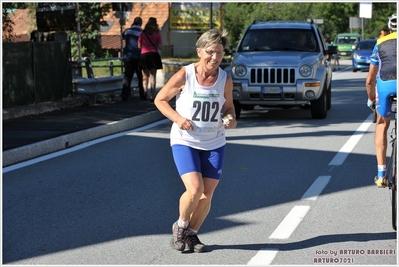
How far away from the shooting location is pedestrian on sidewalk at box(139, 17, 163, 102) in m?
20.6

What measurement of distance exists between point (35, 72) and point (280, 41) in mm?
5056

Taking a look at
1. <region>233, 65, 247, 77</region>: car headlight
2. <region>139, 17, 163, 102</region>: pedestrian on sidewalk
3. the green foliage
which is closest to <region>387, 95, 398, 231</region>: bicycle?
<region>233, 65, 247, 77</region>: car headlight

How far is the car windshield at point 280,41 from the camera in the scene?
18312 mm

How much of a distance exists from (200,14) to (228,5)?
27085 millimetres

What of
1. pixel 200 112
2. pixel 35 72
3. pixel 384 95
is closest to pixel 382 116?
pixel 384 95

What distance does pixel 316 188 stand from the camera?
9922mm

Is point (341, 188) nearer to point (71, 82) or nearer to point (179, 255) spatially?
point (179, 255)

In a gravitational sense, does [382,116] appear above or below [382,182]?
above

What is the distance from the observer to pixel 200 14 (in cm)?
4125

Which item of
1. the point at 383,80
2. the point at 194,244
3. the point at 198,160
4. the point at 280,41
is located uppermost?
the point at 383,80

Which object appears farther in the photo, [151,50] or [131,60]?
[131,60]

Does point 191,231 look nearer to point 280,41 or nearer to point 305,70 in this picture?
point 305,70

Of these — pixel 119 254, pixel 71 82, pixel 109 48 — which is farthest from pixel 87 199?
pixel 109 48

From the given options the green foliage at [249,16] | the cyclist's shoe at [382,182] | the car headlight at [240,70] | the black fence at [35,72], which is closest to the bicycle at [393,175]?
the cyclist's shoe at [382,182]
